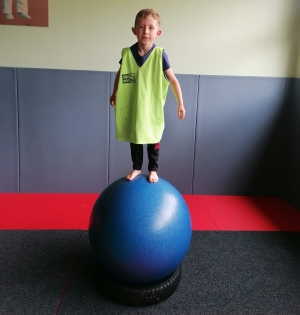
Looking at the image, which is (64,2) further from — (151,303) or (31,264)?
(151,303)

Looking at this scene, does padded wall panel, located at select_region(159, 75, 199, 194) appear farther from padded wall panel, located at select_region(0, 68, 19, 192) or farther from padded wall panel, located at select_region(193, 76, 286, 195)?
padded wall panel, located at select_region(0, 68, 19, 192)

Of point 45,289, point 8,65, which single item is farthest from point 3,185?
point 45,289

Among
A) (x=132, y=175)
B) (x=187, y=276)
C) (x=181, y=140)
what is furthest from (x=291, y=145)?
(x=132, y=175)

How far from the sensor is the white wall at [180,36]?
3.20m

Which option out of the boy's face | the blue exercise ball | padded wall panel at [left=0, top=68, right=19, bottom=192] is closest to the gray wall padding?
padded wall panel at [left=0, top=68, right=19, bottom=192]

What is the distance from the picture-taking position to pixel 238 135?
3539 mm

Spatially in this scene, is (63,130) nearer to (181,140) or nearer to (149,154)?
(181,140)

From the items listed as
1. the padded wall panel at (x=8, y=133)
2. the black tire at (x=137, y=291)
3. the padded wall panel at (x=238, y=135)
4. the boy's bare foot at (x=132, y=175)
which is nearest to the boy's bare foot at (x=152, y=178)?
the boy's bare foot at (x=132, y=175)

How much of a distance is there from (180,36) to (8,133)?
2019mm

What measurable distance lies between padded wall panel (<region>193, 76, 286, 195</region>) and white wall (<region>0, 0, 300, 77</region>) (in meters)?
0.16

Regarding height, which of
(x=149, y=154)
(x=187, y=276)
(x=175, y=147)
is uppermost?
(x=149, y=154)

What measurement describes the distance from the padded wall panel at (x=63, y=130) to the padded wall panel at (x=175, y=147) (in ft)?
0.42

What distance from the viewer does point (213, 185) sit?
363cm

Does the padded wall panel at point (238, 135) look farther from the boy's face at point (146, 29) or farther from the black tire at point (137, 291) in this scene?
the black tire at point (137, 291)
